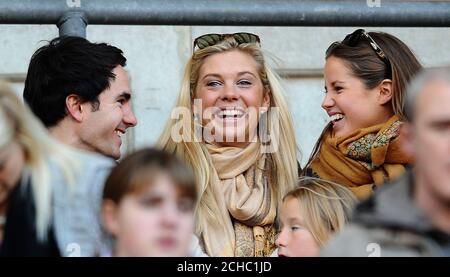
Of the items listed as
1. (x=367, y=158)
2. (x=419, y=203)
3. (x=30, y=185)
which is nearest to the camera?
(x=419, y=203)

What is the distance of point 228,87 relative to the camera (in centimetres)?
521

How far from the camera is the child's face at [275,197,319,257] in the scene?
4.57m

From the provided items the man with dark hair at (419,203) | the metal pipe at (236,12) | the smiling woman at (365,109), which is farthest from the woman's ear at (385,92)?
the man with dark hair at (419,203)

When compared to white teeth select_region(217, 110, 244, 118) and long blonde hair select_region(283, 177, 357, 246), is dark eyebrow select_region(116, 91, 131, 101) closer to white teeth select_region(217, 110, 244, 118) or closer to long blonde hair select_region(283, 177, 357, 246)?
white teeth select_region(217, 110, 244, 118)

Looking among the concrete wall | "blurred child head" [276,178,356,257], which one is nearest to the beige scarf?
"blurred child head" [276,178,356,257]

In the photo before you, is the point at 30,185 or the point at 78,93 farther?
the point at 78,93

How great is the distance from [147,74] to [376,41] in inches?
65.9

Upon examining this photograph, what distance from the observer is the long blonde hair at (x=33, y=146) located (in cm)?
393

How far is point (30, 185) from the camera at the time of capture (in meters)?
3.95

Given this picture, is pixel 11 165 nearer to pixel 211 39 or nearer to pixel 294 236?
pixel 294 236

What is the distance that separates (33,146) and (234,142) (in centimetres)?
128

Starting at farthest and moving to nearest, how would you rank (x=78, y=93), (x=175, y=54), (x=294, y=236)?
(x=175, y=54) → (x=78, y=93) → (x=294, y=236)

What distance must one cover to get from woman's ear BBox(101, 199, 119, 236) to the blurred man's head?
2.34ft

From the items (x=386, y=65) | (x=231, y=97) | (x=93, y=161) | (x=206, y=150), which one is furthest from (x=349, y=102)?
(x=93, y=161)
